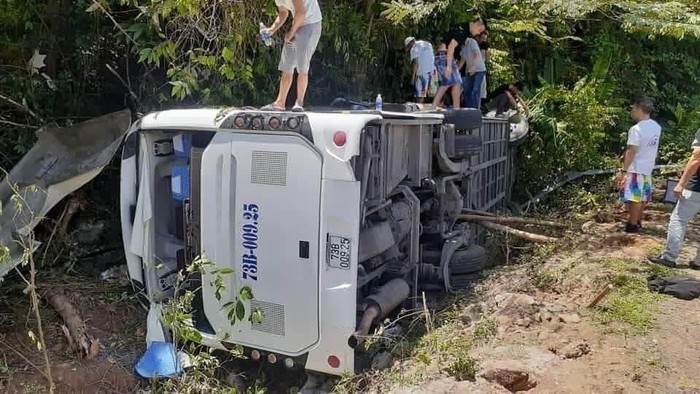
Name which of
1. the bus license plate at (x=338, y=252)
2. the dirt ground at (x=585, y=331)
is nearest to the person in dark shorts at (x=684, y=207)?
the dirt ground at (x=585, y=331)

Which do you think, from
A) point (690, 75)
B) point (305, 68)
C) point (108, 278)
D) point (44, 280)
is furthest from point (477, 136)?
point (690, 75)

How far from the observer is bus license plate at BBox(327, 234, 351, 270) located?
12.1ft

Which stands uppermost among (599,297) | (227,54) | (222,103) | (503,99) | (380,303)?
(227,54)

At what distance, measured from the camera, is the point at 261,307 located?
395 centimetres

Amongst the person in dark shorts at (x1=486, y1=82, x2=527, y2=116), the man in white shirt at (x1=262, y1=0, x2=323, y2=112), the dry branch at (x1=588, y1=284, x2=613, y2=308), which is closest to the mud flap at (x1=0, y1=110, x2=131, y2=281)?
the man in white shirt at (x1=262, y1=0, x2=323, y2=112)

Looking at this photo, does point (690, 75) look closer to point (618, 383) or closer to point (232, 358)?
point (618, 383)

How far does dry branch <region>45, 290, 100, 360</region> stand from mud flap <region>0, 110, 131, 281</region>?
52cm

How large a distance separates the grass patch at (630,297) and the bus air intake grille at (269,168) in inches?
103

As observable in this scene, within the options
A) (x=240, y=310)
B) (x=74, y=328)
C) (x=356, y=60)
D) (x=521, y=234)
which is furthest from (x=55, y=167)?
(x=521, y=234)

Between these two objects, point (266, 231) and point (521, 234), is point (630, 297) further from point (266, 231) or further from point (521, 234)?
point (266, 231)

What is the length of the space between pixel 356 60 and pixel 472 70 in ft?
5.41

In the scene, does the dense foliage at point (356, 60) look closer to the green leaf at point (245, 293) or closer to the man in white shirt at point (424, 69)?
the man in white shirt at point (424, 69)

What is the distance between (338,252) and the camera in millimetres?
3705

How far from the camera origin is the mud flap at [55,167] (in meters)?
4.76
